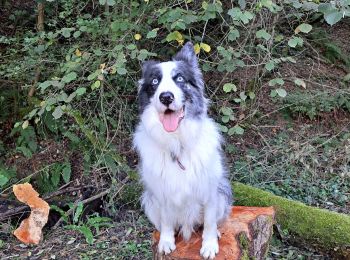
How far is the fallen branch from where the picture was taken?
178 inches

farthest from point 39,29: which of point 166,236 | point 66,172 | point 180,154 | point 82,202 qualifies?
point 166,236

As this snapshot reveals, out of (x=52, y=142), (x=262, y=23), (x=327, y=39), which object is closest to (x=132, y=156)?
(x=52, y=142)

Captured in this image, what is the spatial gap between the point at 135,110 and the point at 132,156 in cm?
66

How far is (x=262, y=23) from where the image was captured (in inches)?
235

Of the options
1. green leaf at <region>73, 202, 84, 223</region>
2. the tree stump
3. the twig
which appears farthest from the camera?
the twig

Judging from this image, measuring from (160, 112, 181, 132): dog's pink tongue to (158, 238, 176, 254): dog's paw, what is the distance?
1049 millimetres

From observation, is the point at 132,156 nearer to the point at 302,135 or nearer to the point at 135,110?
the point at 135,110

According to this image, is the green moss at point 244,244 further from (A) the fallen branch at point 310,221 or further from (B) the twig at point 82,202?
(B) the twig at point 82,202

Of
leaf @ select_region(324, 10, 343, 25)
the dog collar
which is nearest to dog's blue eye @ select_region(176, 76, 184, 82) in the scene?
the dog collar

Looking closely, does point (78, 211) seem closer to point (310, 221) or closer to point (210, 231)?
point (210, 231)

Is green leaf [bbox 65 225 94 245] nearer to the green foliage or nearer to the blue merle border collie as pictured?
the blue merle border collie

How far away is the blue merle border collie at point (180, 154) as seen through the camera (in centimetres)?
362

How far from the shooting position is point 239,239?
405 cm

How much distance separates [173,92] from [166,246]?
1.39 m
